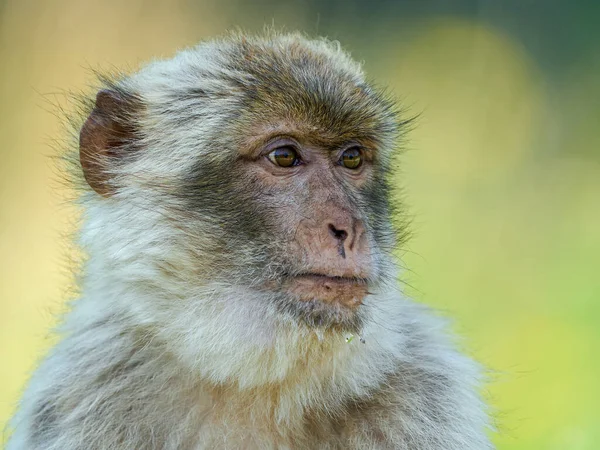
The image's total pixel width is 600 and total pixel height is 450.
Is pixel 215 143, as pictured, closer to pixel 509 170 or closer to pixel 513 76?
pixel 509 170

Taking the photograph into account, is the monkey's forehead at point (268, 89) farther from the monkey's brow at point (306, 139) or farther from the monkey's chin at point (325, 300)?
the monkey's chin at point (325, 300)

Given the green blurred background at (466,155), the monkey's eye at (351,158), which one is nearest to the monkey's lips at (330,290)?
the monkey's eye at (351,158)

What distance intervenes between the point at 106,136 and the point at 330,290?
1.62 metres

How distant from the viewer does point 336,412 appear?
4.84 meters

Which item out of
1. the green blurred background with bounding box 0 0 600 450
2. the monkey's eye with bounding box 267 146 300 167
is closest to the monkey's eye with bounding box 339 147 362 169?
the monkey's eye with bounding box 267 146 300 167

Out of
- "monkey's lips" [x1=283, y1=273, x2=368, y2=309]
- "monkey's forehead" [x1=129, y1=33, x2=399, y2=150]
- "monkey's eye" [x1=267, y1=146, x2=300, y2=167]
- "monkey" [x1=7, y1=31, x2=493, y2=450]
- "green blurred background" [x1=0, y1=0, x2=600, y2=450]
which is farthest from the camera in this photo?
"green blurred background" [x1=0, y1=0, x2=600, y2=450]

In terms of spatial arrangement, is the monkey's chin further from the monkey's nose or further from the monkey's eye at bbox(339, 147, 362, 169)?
the monkey's eye at bbox(339, 147, 362, 169)

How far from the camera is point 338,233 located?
443cm

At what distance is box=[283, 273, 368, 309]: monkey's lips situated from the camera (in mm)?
4379

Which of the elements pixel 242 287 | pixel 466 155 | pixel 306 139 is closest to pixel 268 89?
pixel 306 139

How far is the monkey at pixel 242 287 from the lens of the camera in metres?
4.51

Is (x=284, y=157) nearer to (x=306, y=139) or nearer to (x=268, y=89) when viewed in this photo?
(x=306, y=139)

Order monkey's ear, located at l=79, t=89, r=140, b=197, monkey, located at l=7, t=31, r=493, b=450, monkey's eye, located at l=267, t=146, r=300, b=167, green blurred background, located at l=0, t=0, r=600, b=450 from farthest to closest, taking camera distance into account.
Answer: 1. green blurred background, located at l=0, t=0, r=600, b=450
2. monkey's ear, located at l=79, t=89, r=140, b=197
3. monkey's eye, located at l=267, t=146, r=300, b=167
4. monkey, located at l=7, t=31, r=493, b=450

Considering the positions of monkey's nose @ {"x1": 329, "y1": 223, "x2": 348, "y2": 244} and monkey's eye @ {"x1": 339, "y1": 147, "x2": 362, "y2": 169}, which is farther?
monkey's eye @ {"x1": 339, "y1": 147, "x2": 362, "y2": 169}
